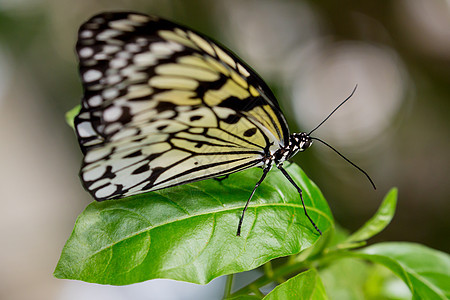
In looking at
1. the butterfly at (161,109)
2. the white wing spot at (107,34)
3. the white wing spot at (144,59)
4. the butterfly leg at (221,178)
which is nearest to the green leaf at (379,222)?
the butterfly at (161,109)

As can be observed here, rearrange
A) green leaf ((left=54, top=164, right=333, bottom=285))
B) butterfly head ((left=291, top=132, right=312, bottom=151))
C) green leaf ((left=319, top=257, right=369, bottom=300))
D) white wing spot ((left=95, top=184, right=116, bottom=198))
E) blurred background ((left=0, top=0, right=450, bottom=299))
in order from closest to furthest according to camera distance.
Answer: green leaf ((left=54, top=164, right=333, bottom=285))
white wing spot ((left=95, top=184, right=116, bottom=198))
butterfly head ((left=291, top=132, right=312, bottom=151))
green leaf ((left=319, top=257, right=369, bottom=300))
blurred background ((left=0, top=0, right=450, bottom=299))

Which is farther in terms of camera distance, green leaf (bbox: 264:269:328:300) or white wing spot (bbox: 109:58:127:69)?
white wing spot (bbox: 109:58:127:69)

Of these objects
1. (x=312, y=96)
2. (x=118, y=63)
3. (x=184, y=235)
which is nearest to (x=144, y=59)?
(x=118, y=63)

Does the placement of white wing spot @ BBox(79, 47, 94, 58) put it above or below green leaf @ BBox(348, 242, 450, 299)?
above

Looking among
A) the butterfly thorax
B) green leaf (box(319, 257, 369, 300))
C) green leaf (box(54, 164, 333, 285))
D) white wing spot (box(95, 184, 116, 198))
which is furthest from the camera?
green leaf (box(319, 257, 369, 300))

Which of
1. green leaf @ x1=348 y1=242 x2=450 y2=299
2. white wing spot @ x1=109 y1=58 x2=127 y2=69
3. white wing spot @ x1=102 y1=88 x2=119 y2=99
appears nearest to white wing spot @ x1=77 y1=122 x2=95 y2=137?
white wing spot @ x1=102 y1=88 x2=119 y2=99

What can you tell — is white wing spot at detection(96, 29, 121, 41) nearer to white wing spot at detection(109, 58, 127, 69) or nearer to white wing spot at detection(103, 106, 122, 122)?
white wing spot at detection(109, 58, 127, 69)

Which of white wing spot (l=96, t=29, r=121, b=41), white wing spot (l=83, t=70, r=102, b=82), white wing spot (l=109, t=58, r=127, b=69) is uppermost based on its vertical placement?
white wing spot (l=96, t=29, r=121, b=41)
